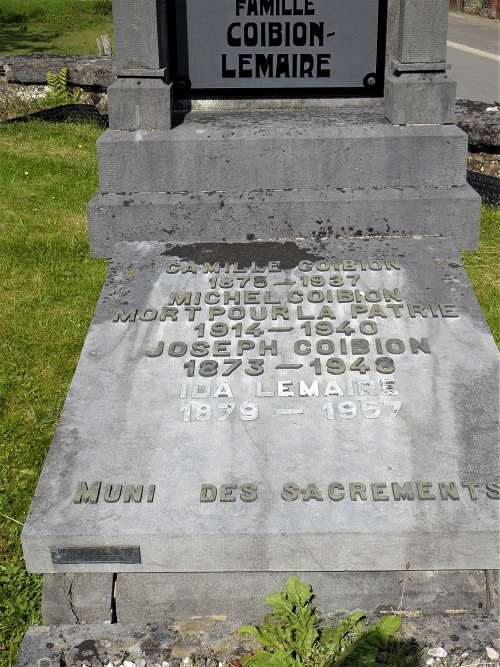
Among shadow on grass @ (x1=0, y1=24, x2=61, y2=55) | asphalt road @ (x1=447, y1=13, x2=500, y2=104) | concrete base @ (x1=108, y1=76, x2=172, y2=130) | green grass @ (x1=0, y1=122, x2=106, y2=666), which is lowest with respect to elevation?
asphalt road @ (x1=447, y1=13, x2=500, y2=104)

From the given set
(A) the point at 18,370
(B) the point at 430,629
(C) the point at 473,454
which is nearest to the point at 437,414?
(C) the point at 473,454

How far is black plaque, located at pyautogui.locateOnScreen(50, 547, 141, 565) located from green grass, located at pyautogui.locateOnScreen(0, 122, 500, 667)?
0.55 meters

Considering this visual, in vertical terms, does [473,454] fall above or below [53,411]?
above

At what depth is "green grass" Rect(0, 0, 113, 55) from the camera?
20.6m

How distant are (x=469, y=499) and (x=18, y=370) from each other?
2956mm

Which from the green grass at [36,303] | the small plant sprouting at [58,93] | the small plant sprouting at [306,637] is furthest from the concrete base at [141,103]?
the small plant sprouting at [58,93]

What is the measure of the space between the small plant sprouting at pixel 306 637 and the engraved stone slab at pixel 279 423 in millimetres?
126

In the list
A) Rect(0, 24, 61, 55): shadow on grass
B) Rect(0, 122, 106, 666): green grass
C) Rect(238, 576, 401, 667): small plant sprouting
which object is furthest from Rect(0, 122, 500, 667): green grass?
Rect(0, 24, 61, 55): shadow on grass

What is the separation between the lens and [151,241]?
13.2 ft

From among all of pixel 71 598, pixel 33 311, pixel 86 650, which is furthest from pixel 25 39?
pixel 86 650

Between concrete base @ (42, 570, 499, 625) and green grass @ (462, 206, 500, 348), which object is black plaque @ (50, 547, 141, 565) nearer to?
concrete base @ (42, 570, 499, 625)

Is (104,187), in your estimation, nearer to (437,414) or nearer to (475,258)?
(437,414)

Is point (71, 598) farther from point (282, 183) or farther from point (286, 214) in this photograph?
point (282, 183)

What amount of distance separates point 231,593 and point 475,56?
58.7ft
